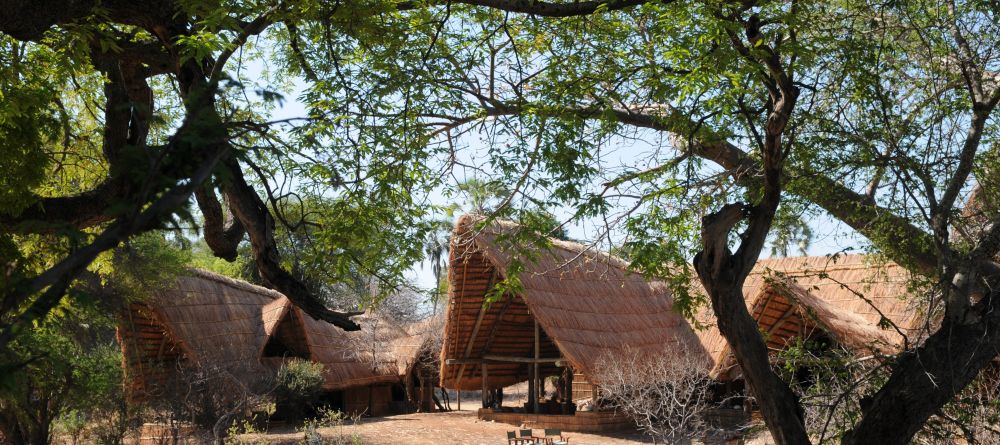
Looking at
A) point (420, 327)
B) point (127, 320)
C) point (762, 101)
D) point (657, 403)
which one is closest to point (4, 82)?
point (762, 101)

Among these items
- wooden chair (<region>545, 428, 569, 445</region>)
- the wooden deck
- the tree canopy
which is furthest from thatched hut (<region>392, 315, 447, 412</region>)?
the tree canopy

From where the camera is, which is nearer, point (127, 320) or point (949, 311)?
point (949, 311)

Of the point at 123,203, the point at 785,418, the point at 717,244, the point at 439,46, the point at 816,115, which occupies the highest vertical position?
the point at 439,46

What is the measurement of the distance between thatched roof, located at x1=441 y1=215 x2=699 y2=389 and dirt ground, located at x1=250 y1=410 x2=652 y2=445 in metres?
1.19

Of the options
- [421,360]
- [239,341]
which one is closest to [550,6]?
[239,341]

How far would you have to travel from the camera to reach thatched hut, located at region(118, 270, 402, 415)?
1655cm

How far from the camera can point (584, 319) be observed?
15430 mm

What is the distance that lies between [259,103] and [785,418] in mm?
5002

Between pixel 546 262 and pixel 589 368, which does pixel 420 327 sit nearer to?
pixel 546 262

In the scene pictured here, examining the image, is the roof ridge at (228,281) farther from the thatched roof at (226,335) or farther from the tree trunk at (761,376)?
→ the tree trunk at (761,376)

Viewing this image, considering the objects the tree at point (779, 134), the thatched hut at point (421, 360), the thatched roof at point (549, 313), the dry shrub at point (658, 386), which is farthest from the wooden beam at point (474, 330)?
the tree at point (779, 134)

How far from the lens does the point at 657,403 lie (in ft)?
41.7

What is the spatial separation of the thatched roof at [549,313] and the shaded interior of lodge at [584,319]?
2cm

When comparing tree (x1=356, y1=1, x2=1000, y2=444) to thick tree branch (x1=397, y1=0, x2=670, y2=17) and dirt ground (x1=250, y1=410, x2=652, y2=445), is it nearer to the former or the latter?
thick tree branch (x1=397, y1=0, x2=670, y2=17)
